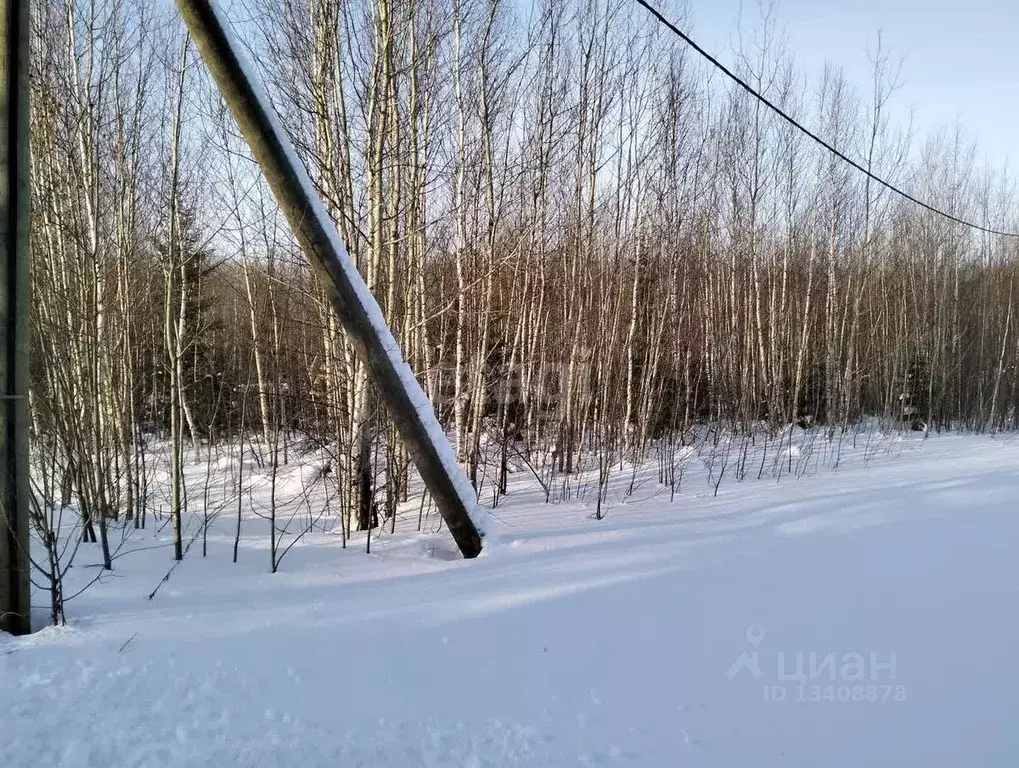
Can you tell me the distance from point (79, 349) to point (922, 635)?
6784 mm

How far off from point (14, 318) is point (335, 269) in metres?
1.78

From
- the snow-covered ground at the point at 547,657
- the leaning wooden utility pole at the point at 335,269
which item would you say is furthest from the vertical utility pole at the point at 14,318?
the leaning wooden utility pole at the point at 335,269

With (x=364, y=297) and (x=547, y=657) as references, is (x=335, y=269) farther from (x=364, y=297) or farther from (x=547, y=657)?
(x=547, y=657)

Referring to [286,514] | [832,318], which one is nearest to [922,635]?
[286,514]

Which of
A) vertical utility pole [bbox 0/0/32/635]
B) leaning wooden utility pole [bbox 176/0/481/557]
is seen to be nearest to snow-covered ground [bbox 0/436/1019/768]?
vertical utility pole [bbox 0/0/32/635]

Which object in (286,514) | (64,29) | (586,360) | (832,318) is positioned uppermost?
(64,29)

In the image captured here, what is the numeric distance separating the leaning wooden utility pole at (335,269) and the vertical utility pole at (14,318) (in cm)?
96

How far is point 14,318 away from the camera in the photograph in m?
2.81

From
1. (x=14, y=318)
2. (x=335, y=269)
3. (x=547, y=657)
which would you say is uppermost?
(x=335, y=269)

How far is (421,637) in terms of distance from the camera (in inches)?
117

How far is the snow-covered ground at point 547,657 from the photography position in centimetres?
216

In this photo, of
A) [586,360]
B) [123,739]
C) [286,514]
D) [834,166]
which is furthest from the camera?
[834,166]

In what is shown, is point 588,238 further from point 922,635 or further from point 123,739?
point 123,739

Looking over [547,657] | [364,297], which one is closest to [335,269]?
[364,297]
